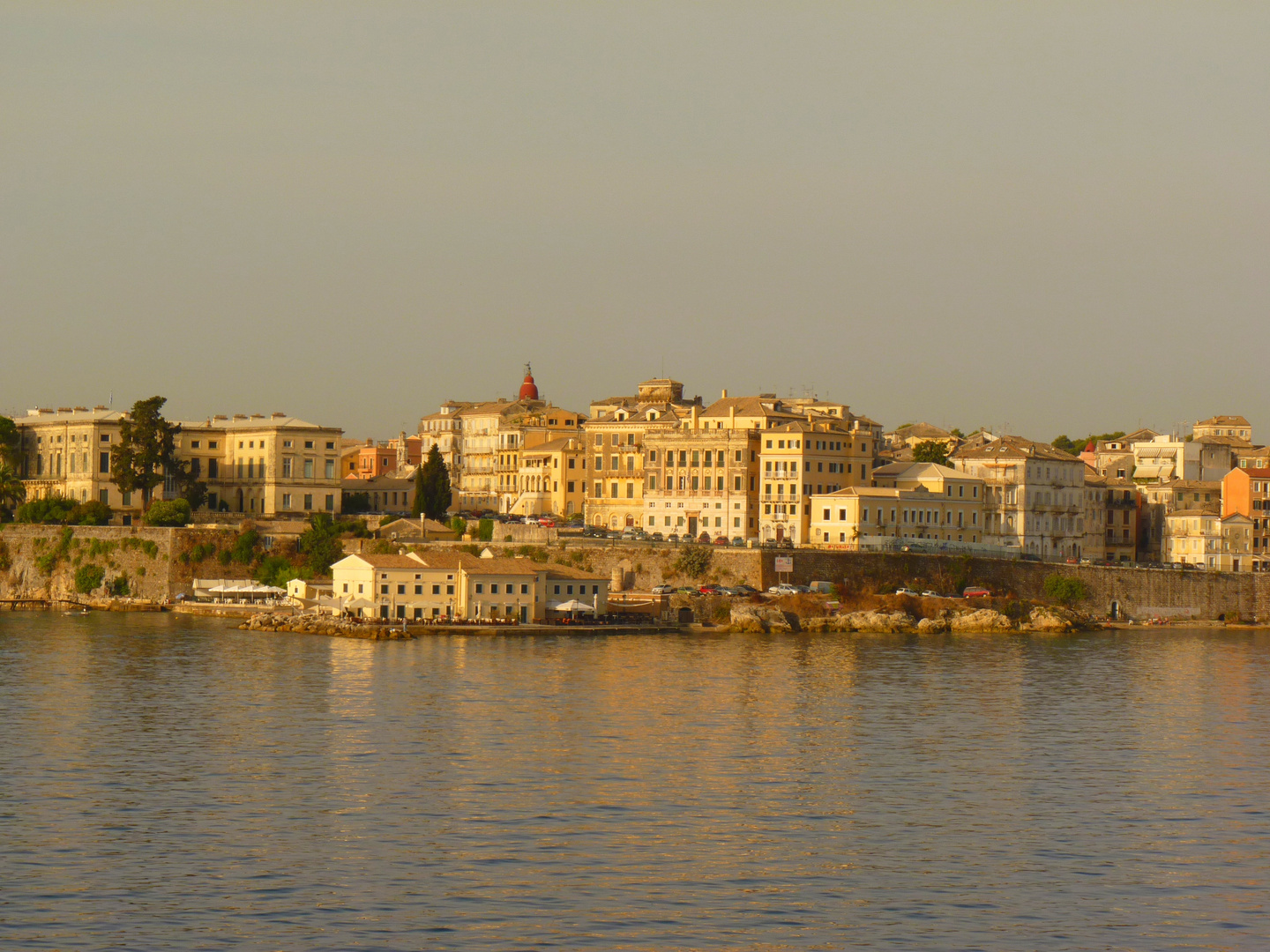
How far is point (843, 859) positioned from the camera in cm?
3288

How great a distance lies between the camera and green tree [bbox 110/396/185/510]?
9906 cm

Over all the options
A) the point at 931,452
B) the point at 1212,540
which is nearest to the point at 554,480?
the point at 931,452

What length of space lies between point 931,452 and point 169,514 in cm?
4630

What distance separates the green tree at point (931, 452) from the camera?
11275 cm

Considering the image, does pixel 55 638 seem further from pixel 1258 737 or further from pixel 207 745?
pixel 1258 737

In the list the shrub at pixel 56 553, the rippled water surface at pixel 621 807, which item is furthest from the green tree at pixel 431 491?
the rippled water surface at pixel 621 807

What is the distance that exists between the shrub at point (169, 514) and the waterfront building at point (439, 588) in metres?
18.6

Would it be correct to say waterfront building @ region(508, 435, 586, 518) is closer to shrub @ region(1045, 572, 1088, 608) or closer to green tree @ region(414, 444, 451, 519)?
green tree @ region(414, 444, 451, 519)

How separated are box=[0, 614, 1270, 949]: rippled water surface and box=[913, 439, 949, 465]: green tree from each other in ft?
159

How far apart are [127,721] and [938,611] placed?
47045 millimetres

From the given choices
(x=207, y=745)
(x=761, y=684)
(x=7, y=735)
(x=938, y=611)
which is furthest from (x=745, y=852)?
(x=938, y=611)

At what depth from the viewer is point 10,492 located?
344ft

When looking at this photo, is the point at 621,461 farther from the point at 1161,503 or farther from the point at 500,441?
the point at 1161,503

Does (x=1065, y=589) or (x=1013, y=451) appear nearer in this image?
(x=1065, y=589)
